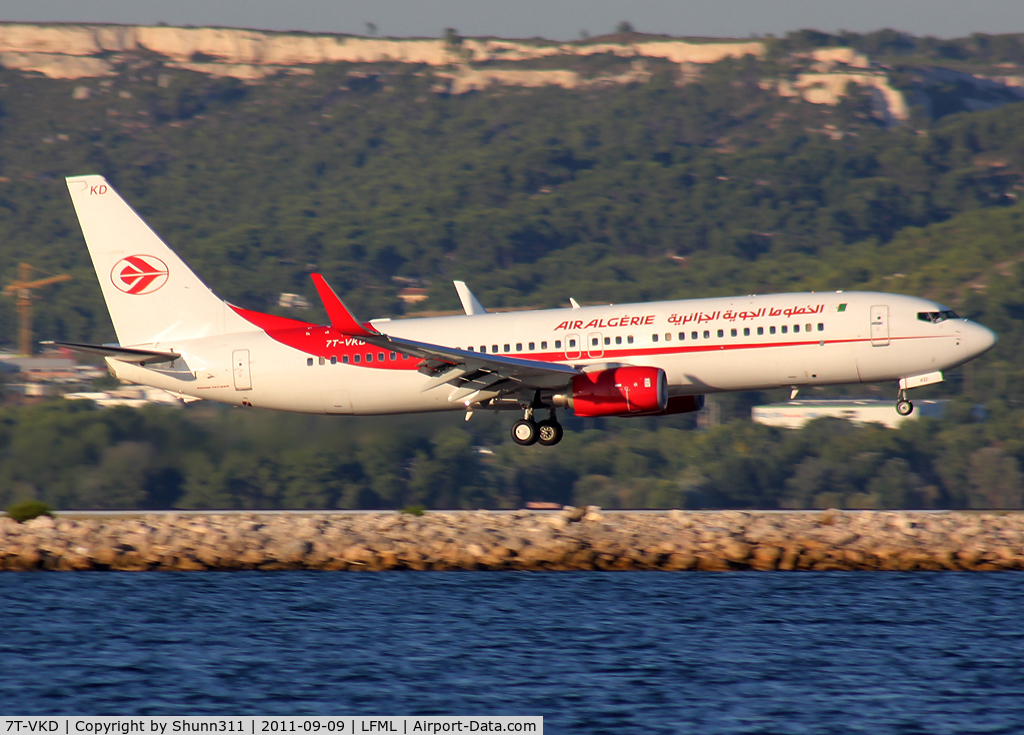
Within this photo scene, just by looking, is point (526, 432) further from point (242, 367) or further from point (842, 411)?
point (842, 411)

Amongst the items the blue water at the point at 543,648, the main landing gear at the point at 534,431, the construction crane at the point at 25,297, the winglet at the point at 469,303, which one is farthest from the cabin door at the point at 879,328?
the construction crane at the point at 25,297

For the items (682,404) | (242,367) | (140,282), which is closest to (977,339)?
(682,404)

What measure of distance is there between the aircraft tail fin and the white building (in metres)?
76.5

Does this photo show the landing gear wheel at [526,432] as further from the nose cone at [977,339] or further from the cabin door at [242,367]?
the nose cone at [977,339]

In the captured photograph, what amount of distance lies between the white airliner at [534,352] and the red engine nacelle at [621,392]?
0.04m

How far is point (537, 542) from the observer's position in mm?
44188

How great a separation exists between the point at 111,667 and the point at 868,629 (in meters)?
19.1

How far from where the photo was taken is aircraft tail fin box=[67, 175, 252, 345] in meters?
44.2

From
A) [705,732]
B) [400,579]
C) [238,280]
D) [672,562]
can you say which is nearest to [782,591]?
[672,562]

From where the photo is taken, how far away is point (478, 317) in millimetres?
41594

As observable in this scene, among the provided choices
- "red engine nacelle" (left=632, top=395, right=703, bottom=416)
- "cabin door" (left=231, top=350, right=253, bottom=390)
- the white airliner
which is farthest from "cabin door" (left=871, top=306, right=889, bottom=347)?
"cabin door" (left=231, top=350, right=253, bottom=390)

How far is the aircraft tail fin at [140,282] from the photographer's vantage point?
145 feet

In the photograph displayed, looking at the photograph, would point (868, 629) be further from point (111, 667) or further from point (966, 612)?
point (111, 667)
